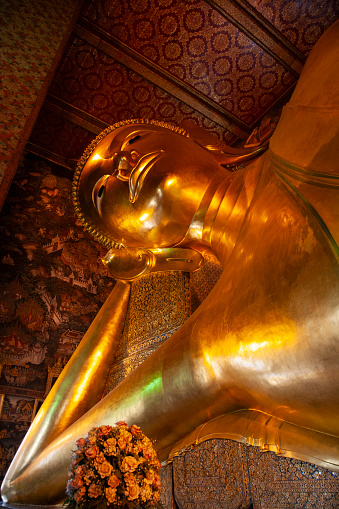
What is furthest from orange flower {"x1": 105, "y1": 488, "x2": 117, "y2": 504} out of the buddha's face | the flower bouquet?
the buddha's face

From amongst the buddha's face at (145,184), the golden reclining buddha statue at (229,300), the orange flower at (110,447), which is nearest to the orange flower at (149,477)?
the orange flower at (110,447)

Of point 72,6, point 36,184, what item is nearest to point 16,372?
point 36,184

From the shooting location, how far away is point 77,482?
888mm

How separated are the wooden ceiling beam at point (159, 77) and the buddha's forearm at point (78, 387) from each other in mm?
1860

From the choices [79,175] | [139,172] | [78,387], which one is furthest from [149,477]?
[79,175]

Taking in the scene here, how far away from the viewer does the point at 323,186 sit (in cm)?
103

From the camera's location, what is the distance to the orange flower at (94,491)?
866mm

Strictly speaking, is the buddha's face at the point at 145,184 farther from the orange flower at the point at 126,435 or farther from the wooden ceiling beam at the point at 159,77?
the orange flower at the point at 126,435

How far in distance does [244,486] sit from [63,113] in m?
3.15

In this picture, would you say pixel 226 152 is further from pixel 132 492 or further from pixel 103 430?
pixel 132 492

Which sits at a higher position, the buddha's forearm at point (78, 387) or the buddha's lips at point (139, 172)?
the buddha's lips at point (139, 172)

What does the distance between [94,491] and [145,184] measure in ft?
4.62

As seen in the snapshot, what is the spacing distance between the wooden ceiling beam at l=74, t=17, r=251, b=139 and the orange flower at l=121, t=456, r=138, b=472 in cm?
280

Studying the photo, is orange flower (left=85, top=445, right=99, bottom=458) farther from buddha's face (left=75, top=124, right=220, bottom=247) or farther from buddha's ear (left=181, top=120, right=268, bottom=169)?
buddha's ear (left=181, top=120, right=268, bottom=169)
